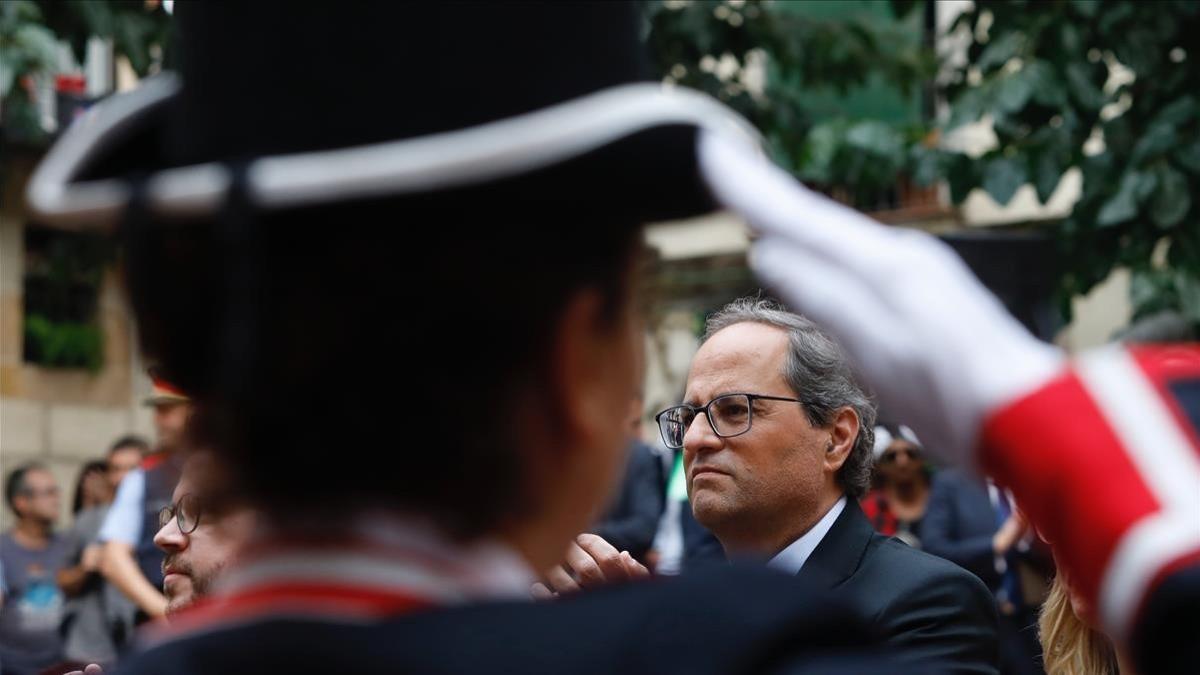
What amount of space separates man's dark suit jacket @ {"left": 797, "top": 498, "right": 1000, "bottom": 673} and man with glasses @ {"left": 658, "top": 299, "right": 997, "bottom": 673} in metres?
0.01

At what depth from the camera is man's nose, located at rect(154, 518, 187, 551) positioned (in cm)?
364

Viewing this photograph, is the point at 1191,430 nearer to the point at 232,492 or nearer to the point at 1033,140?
the point at 232,492

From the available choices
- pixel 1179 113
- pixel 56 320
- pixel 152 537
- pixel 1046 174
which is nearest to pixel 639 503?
pixel 152 537

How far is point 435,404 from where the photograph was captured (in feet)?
3.89

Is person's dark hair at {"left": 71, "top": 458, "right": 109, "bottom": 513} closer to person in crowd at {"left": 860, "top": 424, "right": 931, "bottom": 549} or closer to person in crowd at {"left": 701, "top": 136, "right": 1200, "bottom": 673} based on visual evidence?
person in crowd at {"left": 860, "top": 424, "right": 931, "bottom": 549}

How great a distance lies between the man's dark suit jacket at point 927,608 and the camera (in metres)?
3.35

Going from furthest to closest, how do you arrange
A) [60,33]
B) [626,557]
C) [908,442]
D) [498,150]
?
[908,442] < [60,33] < [626,557] < [498,150]

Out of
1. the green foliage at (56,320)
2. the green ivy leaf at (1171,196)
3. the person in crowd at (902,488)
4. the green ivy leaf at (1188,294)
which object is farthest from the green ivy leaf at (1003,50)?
the green foliage at (56,320)

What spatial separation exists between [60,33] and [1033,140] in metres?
3.70

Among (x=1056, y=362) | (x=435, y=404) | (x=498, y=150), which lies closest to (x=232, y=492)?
(x=435, y=404)

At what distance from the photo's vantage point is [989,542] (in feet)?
25.4

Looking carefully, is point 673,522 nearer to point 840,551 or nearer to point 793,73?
point 793,73

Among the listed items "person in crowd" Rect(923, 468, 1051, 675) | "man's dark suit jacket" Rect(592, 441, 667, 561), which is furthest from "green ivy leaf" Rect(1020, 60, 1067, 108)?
"man's dark suit jacket" Rect(592, 441, 667, 561)

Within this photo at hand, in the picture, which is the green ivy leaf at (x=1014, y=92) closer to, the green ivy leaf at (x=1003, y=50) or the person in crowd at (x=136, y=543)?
the green ivy leaf at (x=1003, y=50)
